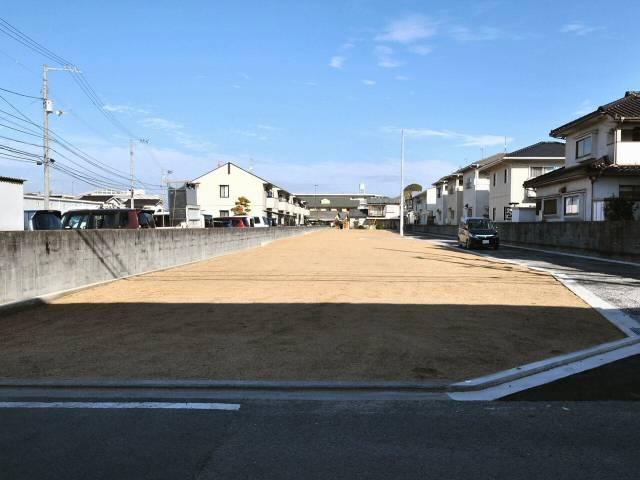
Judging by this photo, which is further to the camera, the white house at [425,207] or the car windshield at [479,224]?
the white house at [425,207]

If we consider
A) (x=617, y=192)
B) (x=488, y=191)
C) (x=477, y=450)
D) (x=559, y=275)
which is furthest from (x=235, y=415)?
(x=488, y=191)

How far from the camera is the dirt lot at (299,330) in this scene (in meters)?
5.57

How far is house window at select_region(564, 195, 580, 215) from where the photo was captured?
27139 millimetres

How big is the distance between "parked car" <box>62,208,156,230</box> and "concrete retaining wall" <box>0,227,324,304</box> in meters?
1.04

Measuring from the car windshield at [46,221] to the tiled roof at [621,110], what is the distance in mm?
25193

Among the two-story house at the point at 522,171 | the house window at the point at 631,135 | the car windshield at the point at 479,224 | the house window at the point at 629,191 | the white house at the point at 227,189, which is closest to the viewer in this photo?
the house window at the point at 629,191

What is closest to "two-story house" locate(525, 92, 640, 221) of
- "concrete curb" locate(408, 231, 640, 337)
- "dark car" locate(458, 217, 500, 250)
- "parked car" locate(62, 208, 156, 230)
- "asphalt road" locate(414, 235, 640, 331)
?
"dark car" locate(458, 217, 500, 250)

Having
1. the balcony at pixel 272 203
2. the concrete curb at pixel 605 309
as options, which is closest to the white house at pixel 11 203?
the concrete curb at pixel 605 309

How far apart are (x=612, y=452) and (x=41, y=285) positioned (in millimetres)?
9596

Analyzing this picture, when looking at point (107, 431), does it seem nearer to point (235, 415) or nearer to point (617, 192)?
point (235, 415)

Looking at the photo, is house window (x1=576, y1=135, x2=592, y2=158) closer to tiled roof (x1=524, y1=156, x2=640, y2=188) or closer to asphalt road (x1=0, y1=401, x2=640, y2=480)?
tiled roof (x1=524, y1=156, x2=640, y2=188)

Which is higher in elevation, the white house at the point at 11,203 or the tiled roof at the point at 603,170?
the tiled roof at the point at 603,170

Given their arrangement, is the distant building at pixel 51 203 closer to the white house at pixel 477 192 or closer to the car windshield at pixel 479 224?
the car windshield at pixel 479 224

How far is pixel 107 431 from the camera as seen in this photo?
3906mm
